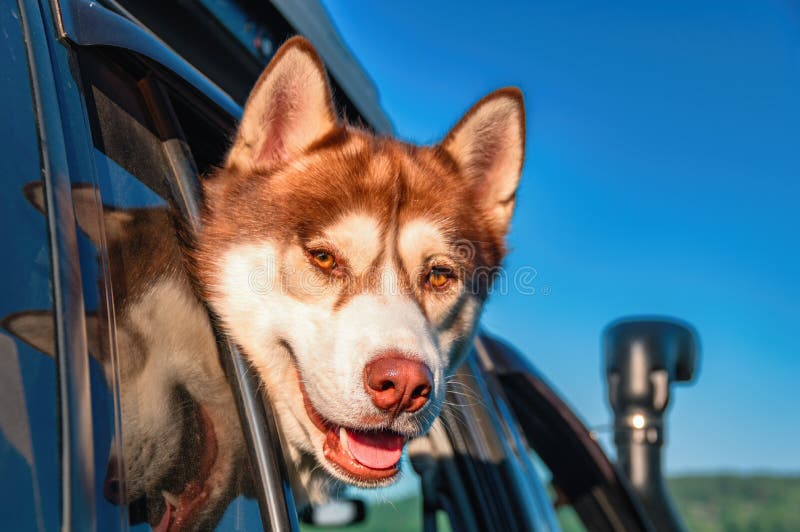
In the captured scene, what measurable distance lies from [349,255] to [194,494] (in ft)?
4.01

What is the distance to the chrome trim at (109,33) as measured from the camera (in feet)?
4.96

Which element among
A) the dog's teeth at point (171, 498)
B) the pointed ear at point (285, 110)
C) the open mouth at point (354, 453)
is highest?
the pointed ear at point (285, 110)

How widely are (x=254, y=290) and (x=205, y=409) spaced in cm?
84

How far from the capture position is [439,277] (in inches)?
112

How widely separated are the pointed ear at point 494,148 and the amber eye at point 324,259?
1032 millimetres

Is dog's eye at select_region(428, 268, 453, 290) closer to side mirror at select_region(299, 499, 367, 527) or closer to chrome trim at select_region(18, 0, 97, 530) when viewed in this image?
side mirror at select_region(299, 499, 367, 527)

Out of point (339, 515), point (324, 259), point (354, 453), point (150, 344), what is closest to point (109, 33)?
point (150, 344)

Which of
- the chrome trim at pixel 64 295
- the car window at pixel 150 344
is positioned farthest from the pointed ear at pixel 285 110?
the chrome trim at pixel 64 295

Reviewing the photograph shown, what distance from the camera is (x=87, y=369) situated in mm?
1182

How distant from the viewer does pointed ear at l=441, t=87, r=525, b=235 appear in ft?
10.4

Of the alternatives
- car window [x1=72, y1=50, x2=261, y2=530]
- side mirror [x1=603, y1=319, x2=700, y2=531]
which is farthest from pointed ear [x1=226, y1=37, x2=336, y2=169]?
side mirror [x1=603, y1=319, x2=700, y2=531]

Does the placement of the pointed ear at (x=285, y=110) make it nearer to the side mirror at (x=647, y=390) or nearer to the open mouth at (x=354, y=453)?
the open mouth at (x=354, y=453)

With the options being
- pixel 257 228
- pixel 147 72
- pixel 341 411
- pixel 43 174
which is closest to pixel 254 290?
pixel 257 228

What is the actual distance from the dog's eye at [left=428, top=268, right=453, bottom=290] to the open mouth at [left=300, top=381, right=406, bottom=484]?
0.70 meters
